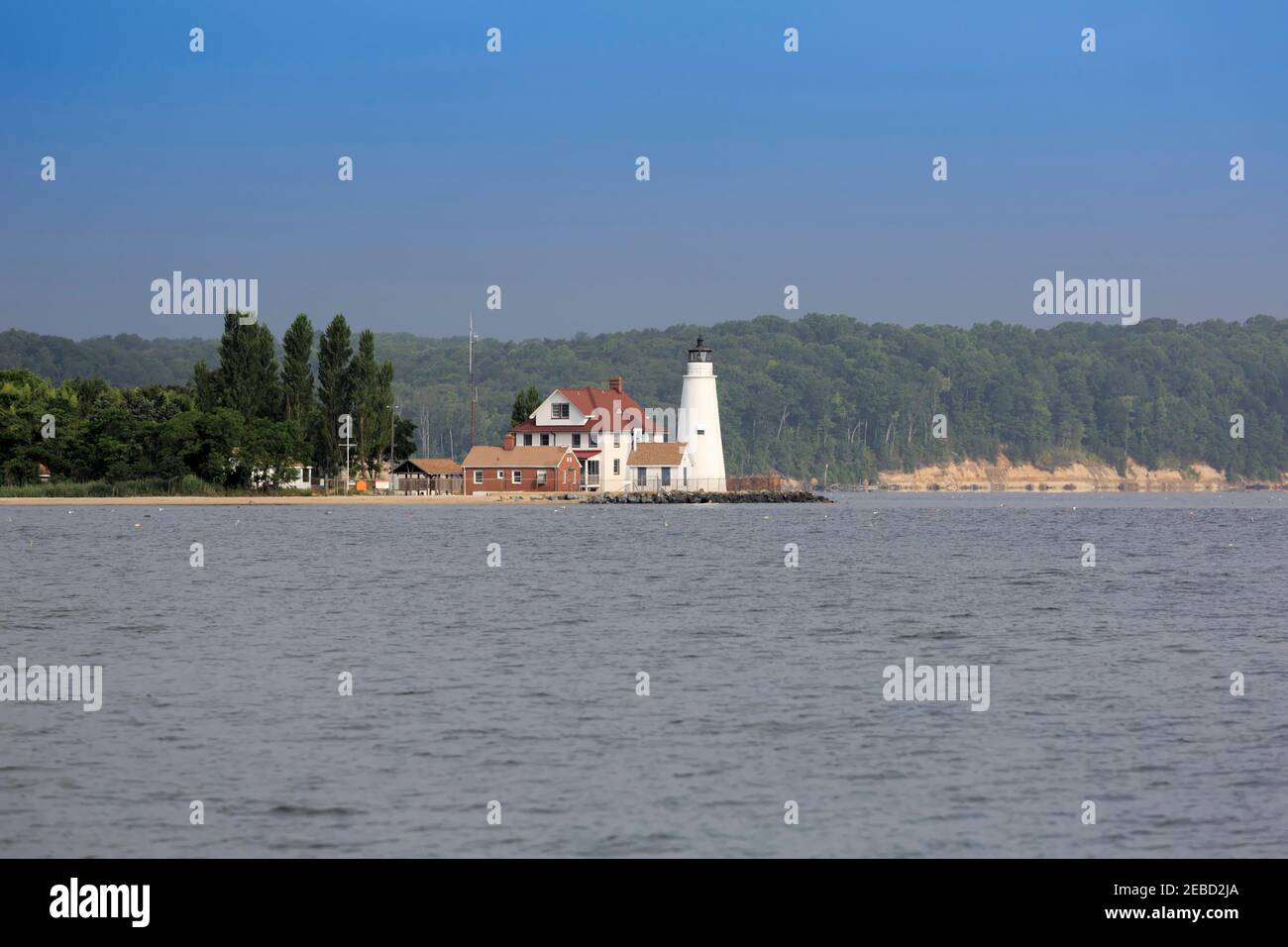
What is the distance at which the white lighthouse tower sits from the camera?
135m

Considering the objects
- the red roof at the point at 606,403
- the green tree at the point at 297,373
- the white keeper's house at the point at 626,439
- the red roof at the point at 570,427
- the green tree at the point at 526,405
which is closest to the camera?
the green tree at the point at 297,373

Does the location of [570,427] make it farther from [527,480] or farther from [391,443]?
[391,443]

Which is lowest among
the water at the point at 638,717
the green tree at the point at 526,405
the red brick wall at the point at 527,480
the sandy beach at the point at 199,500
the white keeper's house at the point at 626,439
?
the water at the point at 638,717

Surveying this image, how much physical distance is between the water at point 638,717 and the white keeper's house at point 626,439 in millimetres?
79611

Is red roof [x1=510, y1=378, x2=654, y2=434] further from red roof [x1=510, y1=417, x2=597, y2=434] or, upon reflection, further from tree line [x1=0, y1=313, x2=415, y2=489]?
tree line [x1=0, y1=313, x2=415, y2=489]

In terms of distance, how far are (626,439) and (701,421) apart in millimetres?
7439

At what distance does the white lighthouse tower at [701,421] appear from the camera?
135125 mm

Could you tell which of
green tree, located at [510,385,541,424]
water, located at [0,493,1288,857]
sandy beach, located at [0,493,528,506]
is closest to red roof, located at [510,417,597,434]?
green tree, located at [510,385,541,424]

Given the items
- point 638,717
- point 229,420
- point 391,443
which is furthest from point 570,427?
point 638,717

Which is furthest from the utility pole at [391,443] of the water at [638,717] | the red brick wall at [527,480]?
the water at [638,717]

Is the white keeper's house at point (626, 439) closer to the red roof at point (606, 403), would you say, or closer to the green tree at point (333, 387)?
the red roof at point (606, 403)
